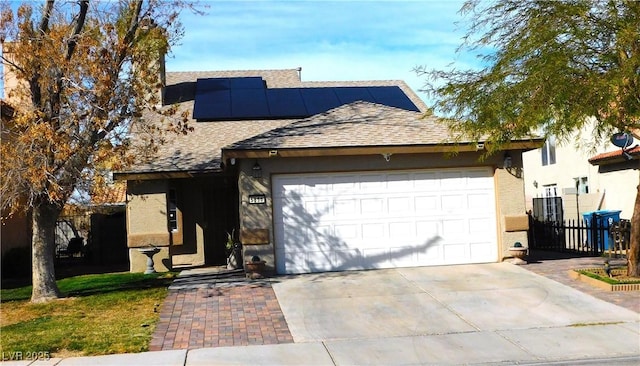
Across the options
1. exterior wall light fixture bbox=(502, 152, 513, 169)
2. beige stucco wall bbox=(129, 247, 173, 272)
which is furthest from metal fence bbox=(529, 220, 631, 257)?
beige stucco wall bbox=(129, 247, 173, 272)

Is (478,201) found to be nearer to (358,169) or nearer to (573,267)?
(573,267)

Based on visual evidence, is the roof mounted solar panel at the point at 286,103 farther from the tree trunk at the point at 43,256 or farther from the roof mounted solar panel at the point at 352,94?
the tree trunk at the point at 43,256

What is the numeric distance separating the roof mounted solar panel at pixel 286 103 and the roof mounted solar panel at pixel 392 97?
2845 millimetres

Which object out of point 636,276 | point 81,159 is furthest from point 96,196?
point 636,276

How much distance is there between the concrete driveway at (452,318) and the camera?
8.45m

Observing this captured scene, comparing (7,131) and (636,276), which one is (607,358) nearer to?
(636,276)

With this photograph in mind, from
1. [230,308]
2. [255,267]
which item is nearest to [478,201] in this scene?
[255,267]

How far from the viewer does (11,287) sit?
1606 centimetres

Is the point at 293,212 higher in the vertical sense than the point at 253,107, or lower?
lower

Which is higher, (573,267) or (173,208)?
(173,208)

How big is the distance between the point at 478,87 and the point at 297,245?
5.20 metres

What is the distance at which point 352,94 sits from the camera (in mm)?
23625

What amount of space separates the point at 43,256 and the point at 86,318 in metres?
2.59

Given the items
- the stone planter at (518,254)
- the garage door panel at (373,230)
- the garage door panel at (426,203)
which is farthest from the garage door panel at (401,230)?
the stone planter at (518,254)
